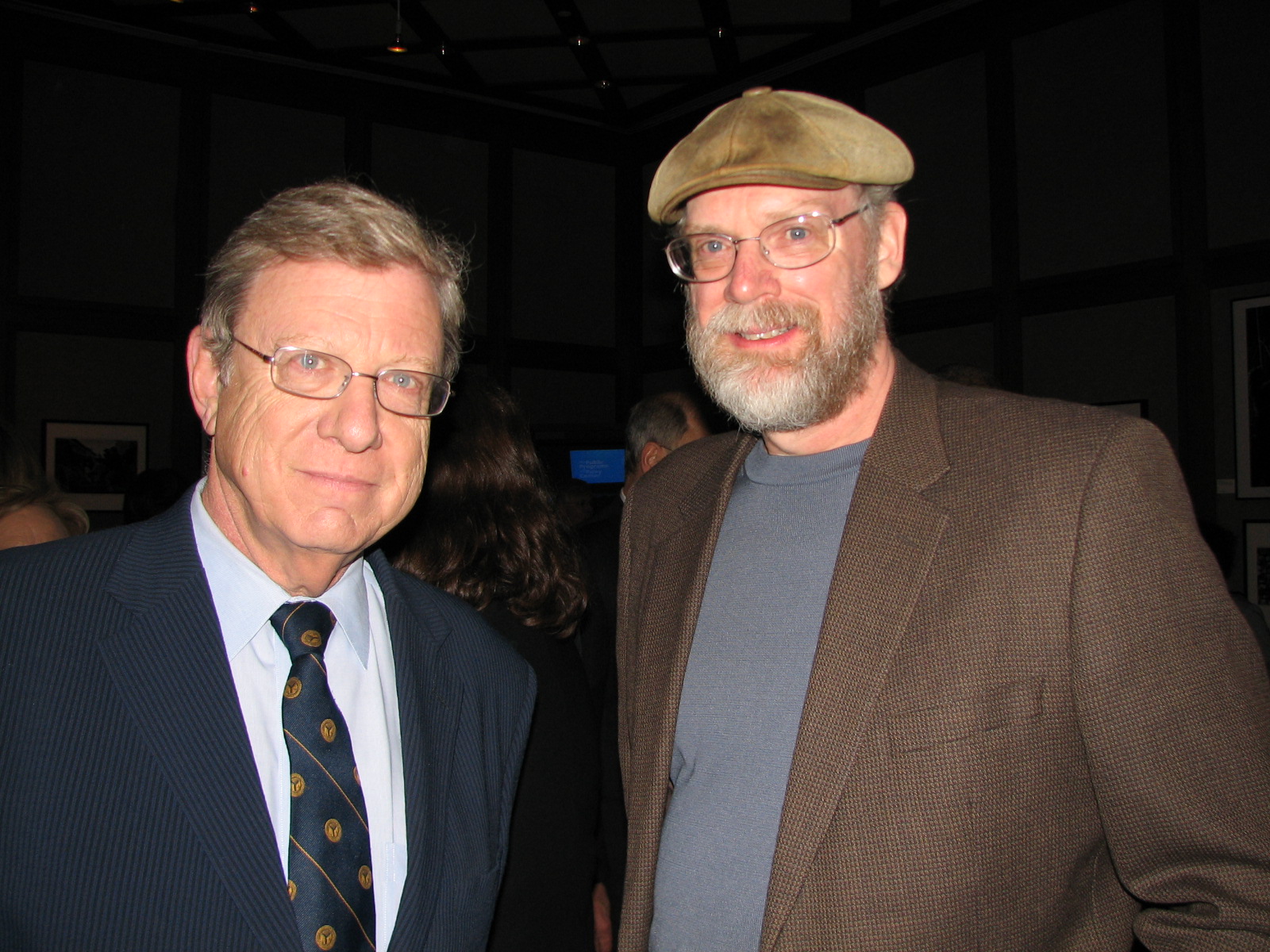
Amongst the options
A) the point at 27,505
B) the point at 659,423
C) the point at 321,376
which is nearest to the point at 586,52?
the point at 659,423

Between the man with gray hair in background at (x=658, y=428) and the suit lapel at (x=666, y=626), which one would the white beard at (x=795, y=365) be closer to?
the suit lapel at (x=666, y=626)

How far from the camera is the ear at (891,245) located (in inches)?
62.9

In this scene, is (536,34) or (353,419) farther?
(536,34)

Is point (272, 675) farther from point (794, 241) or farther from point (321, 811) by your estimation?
point (794, 241)

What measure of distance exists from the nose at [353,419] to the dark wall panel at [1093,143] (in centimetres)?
571

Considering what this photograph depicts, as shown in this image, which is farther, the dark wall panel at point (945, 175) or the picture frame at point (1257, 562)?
the dark wall panel at point (945, 175)

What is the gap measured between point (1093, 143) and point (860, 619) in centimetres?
568

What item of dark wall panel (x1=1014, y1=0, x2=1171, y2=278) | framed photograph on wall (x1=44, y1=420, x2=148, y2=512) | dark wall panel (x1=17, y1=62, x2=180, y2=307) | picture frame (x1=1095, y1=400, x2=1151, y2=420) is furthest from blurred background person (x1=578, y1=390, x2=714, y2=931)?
dark wall panel (x1=17, y1=62, x2=180, y2=307)

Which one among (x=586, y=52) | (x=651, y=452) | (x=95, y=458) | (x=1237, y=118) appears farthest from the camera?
(x=586, y=52)

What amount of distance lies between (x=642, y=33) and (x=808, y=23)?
1.21 meters

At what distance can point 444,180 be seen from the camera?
307 inches

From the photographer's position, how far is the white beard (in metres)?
1.46

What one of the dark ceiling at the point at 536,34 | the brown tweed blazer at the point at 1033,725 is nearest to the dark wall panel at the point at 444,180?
the dark ceiling at the point at 536,34

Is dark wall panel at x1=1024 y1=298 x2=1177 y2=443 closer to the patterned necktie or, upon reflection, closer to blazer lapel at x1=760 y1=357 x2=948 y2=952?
blazer lapel at x1=760 y1=357 x2=948 y2=952
